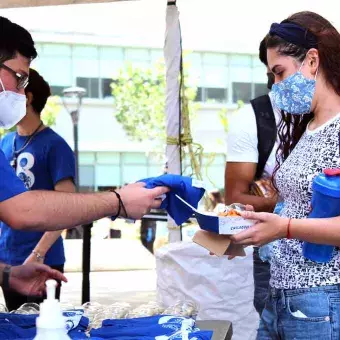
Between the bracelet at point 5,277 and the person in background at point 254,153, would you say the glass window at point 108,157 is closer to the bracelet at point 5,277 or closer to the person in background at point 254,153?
the person in background at point 254,153

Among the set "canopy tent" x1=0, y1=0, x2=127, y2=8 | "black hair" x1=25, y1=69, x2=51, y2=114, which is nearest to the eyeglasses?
"black hair" x1=25, y1=69, x2=51, y2=114

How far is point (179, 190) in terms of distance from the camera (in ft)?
6.59

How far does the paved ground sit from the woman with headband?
17.8ft

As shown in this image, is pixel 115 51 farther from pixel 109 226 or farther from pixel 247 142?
pixel 247 142

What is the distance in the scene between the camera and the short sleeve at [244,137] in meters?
3.08

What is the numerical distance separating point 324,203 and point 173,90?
236 cm

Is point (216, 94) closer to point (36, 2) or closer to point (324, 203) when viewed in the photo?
point (36, 2)

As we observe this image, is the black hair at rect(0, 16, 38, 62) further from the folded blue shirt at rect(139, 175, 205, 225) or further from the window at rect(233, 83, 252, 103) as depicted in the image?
the window at rect(233, 83, 252, 103)

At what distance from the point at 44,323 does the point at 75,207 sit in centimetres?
60

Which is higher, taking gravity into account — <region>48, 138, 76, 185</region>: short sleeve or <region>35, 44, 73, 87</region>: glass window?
<region>35, 44, 73, 87</region>: glass window

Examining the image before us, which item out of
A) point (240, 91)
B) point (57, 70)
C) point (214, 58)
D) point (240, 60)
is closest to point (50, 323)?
point (57, 70)

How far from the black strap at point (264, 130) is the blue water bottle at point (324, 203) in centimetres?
118

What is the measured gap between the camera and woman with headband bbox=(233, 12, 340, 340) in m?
1.88

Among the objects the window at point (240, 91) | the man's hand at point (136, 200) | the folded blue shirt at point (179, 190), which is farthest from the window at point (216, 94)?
the man's hand at point (136, 200)
